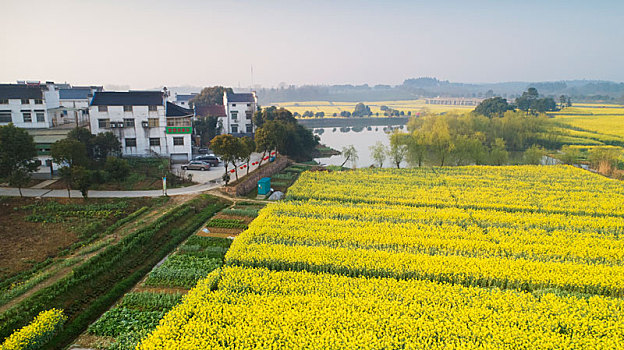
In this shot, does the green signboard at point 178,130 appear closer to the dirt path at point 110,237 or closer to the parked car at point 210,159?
the parked car at point 210,159

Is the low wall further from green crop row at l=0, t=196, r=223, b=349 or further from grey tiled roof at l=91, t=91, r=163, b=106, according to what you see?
grey tiled roof at l=91, t=91, r=163, b=106

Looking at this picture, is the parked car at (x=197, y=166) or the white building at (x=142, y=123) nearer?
the parked car at (x=197, y=166)

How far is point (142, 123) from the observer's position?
31672 millimetres

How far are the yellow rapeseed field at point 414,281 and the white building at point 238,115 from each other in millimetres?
28110

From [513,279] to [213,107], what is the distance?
43.4 m

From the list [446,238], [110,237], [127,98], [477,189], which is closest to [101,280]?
[110,237]

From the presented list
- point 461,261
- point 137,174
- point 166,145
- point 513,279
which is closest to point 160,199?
point 137,174

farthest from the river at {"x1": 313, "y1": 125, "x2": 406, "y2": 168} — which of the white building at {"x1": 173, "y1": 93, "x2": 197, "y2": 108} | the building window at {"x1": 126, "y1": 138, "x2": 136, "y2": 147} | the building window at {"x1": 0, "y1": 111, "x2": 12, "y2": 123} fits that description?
the building window at {"x1": 0, "y1": 111, "x2": 12, "y2": 123}

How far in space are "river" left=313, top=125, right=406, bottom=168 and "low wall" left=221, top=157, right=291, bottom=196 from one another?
34.9 ft

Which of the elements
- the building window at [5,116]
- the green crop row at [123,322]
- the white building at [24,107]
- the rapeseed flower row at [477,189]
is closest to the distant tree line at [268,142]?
the rapeseed flower row at [477,189]

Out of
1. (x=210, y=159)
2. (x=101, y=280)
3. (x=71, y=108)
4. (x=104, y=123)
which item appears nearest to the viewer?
(x=101, y=280)

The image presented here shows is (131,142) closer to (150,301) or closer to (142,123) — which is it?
(142,123)

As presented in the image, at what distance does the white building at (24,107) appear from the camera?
30.4m

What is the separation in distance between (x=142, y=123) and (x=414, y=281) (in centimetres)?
2783
